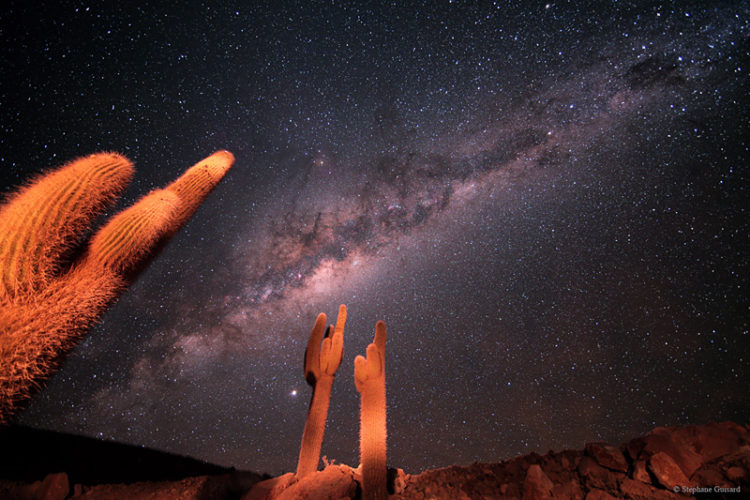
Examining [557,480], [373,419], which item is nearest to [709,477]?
[557,480]

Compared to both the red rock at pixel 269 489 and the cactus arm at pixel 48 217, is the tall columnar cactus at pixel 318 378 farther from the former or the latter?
the cactus arm at pixel 48 217

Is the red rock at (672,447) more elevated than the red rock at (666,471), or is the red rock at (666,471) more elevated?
the red rock at (672,447)

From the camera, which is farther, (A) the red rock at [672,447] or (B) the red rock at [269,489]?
(B) the red rock at [269,489]

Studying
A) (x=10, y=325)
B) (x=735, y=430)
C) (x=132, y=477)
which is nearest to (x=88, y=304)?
(x=10, y=325)

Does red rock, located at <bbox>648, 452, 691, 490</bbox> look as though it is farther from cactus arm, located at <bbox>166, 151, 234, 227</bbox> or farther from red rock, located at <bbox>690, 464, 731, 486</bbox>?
cactus arm, located at <bbox>166, 151, 234, 227</bbox>

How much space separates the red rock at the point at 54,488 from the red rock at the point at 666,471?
23.4 ft

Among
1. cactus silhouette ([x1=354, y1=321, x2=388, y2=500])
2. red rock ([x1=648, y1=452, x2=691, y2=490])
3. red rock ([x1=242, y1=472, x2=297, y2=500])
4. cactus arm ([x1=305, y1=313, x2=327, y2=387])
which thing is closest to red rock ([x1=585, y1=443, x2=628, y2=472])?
red rock ([x1=648, y1=452, x2=691, y2=490])

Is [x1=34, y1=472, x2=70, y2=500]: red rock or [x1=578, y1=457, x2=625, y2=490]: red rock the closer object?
[x1=578, y1=457, x2=625, y2=490]: red rock

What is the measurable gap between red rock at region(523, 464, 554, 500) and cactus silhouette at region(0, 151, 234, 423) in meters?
5.22

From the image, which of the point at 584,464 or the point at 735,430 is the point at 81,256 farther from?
the point at 735,430

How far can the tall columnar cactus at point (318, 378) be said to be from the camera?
17.6 ft

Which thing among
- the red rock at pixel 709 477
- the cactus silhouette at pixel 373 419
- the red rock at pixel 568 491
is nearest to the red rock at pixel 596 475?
the red rock at pixel 568 491

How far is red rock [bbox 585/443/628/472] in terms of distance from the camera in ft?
10.8

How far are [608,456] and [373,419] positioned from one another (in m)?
3.21
